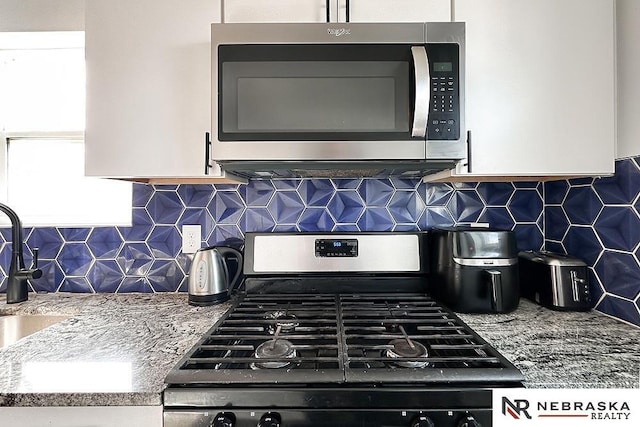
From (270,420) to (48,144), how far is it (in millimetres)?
1589

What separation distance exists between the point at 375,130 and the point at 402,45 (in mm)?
264

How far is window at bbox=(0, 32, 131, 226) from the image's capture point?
5.15ft

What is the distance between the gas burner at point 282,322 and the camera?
3.46 ft

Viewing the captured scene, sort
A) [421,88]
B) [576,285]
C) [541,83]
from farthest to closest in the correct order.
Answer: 1. [576,285]
2. [541,83]
3. [421,88]

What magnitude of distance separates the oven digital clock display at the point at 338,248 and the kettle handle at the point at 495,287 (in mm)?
482

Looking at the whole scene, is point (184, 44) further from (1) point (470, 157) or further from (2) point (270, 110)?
(1) point (470, 157)

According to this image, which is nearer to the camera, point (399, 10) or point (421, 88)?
point (421, 88)

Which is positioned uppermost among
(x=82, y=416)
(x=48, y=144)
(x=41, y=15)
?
(x=41, y=15)

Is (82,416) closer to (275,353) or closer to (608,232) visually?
(275,353)

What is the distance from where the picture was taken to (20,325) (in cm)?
135

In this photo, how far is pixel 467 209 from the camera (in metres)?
1.49

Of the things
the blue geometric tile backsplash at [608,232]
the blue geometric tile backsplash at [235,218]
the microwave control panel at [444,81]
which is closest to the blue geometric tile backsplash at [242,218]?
the blue geometric tile backsplash at [235,218]

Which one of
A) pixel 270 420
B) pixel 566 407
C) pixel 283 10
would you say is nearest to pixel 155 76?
pixel 283 10

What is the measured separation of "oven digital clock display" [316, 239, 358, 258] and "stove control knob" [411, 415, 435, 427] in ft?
2.34
